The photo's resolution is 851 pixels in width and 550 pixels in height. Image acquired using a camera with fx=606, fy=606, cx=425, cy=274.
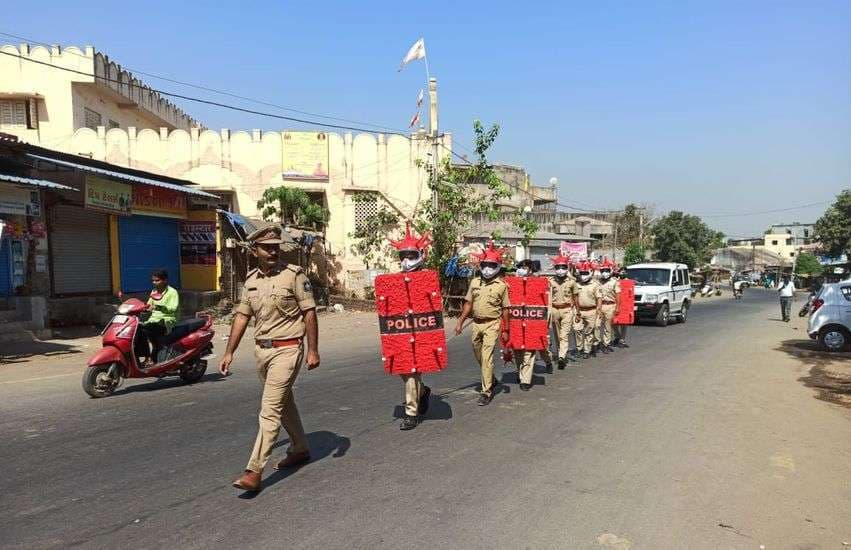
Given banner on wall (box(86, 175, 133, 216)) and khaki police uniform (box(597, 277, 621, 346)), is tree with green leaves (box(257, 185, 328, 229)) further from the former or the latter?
khaki police uniform (box(597, 277, 621, 346))

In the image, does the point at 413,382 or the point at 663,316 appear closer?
the point at 413,382

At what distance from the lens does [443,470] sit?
4836mm

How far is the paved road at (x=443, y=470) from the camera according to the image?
374 centimetres

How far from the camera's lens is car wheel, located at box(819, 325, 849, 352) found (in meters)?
13.1

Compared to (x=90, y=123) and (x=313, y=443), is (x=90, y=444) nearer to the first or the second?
(x=313, y=443)

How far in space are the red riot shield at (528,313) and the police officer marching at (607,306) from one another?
425 cm

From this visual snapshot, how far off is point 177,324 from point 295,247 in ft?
39.7

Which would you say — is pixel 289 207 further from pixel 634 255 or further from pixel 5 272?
pixel 634 255

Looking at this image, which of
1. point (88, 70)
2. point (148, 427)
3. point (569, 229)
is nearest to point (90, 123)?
point (88, 70)

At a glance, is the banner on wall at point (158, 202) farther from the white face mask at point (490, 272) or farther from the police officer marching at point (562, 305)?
the white face mask at point (490, 272)

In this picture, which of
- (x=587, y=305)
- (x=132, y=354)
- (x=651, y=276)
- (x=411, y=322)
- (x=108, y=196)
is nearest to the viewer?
(x=411, y=322)

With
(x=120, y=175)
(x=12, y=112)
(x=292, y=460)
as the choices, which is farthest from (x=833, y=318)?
(x=12, y=112)

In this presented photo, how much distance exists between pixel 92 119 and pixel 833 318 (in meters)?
26.5

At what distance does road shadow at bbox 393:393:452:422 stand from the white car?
10190 millimetres
